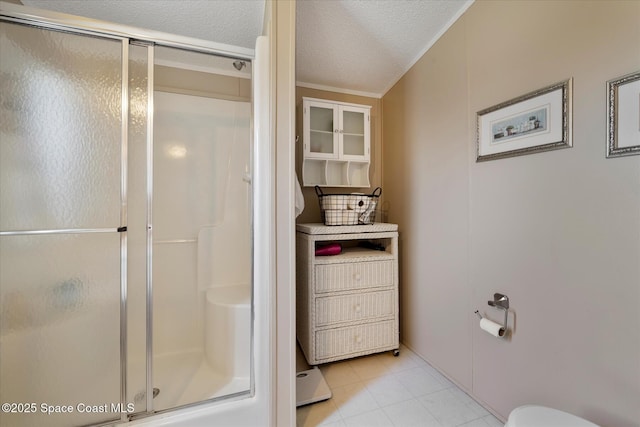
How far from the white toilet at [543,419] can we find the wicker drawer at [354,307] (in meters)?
0.96

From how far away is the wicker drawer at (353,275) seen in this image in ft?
5.40

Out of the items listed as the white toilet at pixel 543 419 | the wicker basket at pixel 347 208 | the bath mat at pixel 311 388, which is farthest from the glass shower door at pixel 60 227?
the white toilet at pixel 543 419

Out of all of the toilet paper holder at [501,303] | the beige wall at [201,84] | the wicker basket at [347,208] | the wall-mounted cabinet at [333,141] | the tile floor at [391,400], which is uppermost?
the beige wall at [201,84]

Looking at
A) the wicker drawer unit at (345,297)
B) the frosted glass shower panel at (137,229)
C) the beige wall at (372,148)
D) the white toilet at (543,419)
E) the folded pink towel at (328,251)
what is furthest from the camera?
the beige wall at (372,148)

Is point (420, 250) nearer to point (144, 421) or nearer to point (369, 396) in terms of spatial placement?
point (369, 396)

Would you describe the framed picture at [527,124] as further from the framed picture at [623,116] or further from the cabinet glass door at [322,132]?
the cabinet glass door at [322,132]

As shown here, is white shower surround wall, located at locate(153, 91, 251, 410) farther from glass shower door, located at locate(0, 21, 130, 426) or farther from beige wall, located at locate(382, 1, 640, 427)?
beige wall, located at locate(382, 1, 640, 427)

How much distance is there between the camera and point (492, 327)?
1193 mm

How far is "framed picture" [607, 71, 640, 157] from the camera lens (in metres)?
0.80

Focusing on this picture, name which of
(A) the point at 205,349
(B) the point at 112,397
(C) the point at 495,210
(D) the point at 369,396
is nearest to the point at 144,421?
(B) the point at 112,397

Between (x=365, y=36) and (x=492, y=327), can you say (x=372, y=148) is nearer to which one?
(x=365, y=36)

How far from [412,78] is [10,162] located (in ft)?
7.84

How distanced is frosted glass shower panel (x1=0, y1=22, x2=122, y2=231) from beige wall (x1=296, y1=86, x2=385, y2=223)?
1231 millimetres

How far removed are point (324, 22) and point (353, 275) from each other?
1636mm
